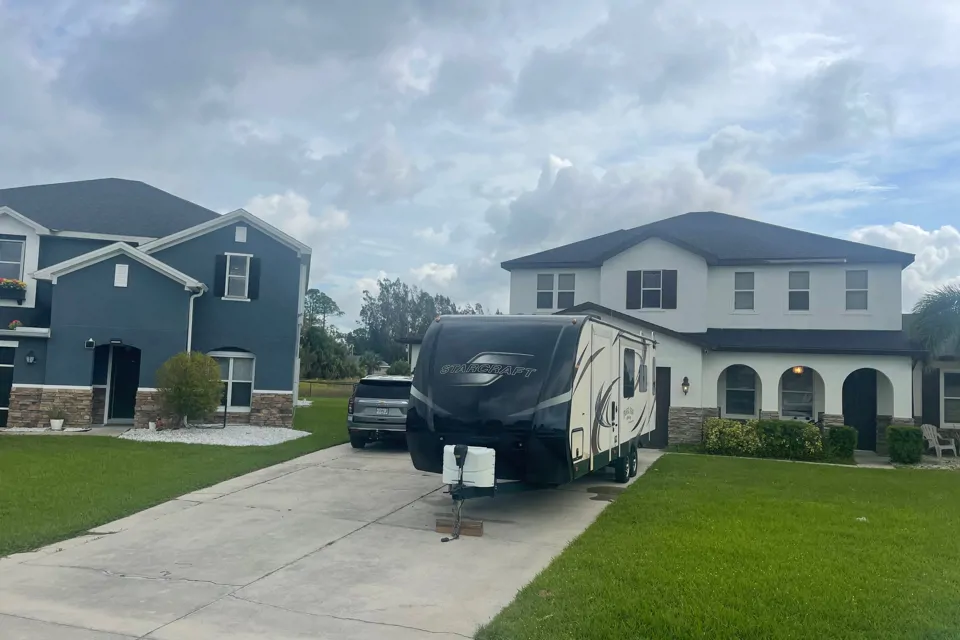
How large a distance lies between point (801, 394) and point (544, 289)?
28.1 feet

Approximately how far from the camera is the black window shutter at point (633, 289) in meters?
23.4

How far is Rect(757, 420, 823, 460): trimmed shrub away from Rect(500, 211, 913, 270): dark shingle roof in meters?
5.91

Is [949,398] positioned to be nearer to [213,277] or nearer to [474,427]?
[474,427]

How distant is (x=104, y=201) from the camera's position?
2486 cm

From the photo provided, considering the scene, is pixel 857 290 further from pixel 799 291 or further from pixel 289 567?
pixel 289 567

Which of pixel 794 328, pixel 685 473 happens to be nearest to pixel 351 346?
pixel 794 328

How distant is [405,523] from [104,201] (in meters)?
19.8

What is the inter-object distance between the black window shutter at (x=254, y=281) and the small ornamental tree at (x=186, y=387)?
298cm

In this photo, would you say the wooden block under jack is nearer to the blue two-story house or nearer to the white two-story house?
the white two-story house

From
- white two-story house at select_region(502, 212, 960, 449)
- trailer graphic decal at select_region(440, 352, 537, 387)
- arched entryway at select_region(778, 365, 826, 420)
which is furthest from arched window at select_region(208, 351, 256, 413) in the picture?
arched entryway at select_region(778, 365, 826, 420)

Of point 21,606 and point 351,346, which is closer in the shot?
point 21,606

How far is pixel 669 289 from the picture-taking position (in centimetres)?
2309

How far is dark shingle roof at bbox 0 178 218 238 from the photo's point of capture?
75.0ft

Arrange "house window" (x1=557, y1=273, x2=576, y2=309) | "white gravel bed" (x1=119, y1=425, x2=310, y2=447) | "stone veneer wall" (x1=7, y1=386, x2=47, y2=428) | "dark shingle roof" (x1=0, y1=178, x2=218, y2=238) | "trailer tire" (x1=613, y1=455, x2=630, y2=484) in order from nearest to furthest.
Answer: "trailer tire" (x1=613, y1=455, x2=630, y2=484) → "white gravel bed" (x1=119, y1=425, x2=310, y2=447) → "stone veneer wall" (x1=7, y1=386, x2=47, y2=428) → "dark shingle roof" (x1=0, y1=178, x2=218, y2=238) → "house window" (x1=557, y1=273, x2=576, y2=309)
